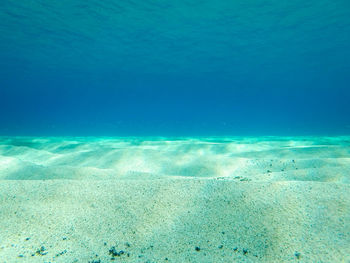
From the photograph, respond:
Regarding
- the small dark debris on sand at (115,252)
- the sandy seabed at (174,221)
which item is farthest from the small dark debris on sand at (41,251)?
the small dark debris on sand at (115,252)

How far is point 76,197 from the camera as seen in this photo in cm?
234

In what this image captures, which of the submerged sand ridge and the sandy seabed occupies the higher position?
the submerged sand ridge

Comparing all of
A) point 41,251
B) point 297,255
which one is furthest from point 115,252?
point 297,255

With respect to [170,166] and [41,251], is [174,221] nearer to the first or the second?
[41,251]

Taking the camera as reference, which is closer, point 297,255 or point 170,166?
point 297,255

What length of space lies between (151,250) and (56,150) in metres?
6.14

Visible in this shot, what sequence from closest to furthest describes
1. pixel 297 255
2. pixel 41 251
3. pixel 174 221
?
1. pixel 297 255
2. pixel 41 251
3. pixel 174 221

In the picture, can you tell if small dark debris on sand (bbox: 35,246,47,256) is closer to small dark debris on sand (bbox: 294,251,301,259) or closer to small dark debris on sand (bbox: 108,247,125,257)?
small dark debris on sand (bbox: 108,247,125,257)

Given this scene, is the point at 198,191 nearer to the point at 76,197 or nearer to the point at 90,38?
the point at 76,197

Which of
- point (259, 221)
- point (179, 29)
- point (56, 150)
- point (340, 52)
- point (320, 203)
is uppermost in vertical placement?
point (340, 52)

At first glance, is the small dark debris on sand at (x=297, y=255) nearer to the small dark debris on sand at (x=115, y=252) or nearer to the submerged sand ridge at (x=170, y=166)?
the small dark debris on sand at (x=115, y=252)

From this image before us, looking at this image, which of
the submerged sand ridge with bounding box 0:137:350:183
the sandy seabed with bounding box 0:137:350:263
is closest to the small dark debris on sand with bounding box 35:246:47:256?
the sandy seabed with bounding box 0:137:350:263

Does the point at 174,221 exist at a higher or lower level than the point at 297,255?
higher

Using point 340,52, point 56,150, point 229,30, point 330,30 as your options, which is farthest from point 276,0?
point 340,52
